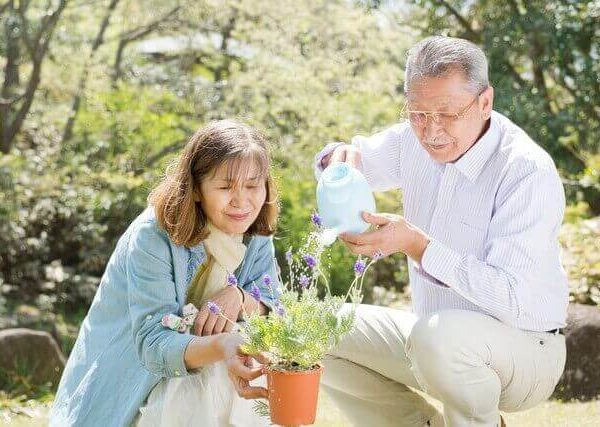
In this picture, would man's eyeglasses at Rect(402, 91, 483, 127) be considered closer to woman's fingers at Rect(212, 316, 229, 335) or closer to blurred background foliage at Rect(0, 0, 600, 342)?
woman's fingers at Rect(212, 316, 229, 335)

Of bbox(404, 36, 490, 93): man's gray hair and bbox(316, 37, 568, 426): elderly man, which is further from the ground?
bbox(404, 36, 490, 93): man's gray hair

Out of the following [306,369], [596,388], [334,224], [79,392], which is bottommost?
[596,388]

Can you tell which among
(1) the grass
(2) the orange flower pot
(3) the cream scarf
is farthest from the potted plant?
(1) the grass

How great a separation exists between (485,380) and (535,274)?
37 cm

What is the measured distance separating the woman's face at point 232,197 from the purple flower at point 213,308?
0.90 ft

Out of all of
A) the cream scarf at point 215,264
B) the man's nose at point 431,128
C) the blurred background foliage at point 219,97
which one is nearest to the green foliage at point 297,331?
the cream scarf at point 215,264

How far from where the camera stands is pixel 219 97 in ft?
24.9

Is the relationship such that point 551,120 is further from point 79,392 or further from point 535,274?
point 79,392

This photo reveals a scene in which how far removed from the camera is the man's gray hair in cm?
345

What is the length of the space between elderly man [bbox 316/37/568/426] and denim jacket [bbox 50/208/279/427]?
20.7 inches

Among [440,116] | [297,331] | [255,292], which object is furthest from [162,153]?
[297,331]

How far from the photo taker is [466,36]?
7.83 meters

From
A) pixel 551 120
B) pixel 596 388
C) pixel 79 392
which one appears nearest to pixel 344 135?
pixel 551 120

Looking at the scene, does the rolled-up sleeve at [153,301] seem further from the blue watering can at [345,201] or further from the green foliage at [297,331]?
the blue watering can at [345,201]
